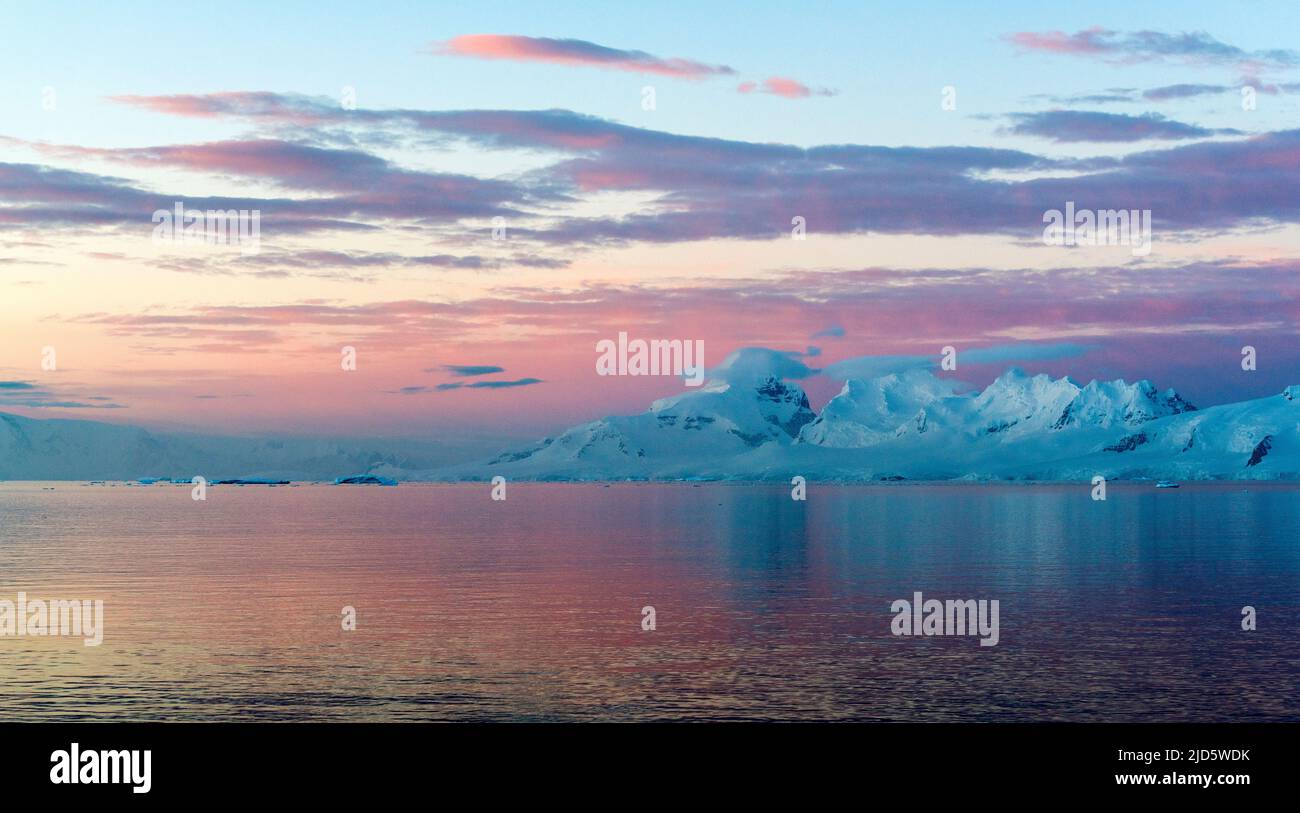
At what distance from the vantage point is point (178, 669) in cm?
4341

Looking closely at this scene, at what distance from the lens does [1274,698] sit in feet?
125

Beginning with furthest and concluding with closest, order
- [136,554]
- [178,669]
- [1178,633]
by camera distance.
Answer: [136,554] → [1178,633] → [178,669]

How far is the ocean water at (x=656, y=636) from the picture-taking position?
37.7m

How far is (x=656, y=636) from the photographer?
168 feet

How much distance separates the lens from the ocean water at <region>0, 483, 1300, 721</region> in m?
37.7

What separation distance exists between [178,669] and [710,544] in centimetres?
7652
